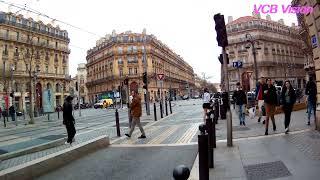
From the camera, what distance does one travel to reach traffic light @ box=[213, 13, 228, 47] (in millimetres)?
9039

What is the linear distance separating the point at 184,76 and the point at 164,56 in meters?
40.4

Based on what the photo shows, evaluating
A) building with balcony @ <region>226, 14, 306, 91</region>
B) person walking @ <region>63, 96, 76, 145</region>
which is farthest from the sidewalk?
building with balcony @ <region>226, 14, 306, 91</region>

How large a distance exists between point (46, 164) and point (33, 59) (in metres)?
65.5

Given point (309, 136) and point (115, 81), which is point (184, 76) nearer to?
point (115, 81)

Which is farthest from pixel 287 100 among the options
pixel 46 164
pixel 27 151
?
pixel 27 151

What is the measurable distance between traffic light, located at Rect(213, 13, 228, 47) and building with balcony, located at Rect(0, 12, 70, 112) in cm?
5284

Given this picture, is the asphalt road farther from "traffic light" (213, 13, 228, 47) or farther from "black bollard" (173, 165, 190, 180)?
"black bollard" (173, 165, 190, 180)

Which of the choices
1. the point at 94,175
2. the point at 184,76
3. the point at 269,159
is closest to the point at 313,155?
the point at 269,159

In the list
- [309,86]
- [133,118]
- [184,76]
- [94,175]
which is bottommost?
[94,175]

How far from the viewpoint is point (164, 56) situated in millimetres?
114062

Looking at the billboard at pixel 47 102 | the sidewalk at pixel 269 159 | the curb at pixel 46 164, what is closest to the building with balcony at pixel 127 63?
the billboard at pixel 47 102

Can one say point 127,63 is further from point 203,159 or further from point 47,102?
point 203,159

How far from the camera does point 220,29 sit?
9078 mm

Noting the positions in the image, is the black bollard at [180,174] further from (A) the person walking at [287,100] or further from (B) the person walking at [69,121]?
(B) the person walking at [69,121]
